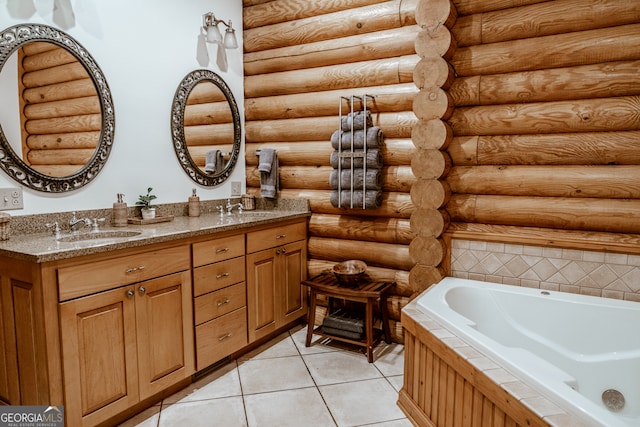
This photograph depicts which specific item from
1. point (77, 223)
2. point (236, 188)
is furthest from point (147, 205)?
point (236, 188)

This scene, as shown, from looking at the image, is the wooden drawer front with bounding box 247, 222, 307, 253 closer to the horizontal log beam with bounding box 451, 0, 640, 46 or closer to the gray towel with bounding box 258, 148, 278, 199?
the gray towel with bounding box 258, 148, 278, 199

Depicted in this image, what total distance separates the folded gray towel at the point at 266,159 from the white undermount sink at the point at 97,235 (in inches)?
55.0

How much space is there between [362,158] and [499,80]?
1051 millimetres

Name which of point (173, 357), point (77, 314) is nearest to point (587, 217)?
point (173, 357)

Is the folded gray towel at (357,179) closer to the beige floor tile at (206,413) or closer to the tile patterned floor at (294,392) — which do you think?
the tile patterned floor at (294,392)

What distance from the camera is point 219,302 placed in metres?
2.74

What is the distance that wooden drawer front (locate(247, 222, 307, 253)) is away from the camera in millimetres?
2994

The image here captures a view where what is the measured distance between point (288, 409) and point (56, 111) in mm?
2234

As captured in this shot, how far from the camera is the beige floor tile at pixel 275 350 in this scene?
10.1 feet

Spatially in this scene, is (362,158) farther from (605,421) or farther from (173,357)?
(605,421)

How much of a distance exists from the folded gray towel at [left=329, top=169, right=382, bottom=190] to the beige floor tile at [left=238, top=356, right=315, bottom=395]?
1340 mm

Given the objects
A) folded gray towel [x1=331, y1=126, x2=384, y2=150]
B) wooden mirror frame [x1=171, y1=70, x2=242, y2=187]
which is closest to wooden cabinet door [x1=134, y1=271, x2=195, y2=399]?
wooden mirror frame [x1=171, y1=70, x2=242, y2=187]

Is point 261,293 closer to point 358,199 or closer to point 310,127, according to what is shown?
point 358,199

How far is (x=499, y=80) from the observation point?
271cm
